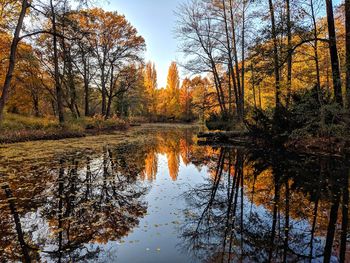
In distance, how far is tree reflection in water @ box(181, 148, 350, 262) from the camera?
353cm

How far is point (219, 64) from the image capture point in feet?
86.1

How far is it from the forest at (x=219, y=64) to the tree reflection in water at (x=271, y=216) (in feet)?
11.7

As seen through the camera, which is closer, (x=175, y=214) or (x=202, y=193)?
(x=175, y=214)

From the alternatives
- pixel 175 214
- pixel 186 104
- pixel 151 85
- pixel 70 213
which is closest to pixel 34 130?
pixel 70 213

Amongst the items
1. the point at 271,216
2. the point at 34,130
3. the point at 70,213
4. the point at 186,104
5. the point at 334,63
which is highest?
the point at 186,104

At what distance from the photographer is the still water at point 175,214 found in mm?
3537

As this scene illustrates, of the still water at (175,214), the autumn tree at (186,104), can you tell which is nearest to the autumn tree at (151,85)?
the autumn tree at (186,104)

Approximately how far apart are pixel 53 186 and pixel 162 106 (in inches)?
2074

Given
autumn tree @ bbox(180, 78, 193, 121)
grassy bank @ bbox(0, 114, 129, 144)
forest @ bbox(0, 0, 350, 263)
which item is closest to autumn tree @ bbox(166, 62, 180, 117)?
autumn tree @ bbox(180, 78, 193, 121)

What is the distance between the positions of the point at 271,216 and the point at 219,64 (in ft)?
76.3

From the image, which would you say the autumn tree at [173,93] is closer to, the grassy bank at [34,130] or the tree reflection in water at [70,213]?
the grassy bank at [34,130]

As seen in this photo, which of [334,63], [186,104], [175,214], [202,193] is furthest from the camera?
[186,104]

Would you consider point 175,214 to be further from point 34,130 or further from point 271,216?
point 34,130

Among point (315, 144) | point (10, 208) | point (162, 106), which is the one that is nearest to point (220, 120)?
point (315, 144)
